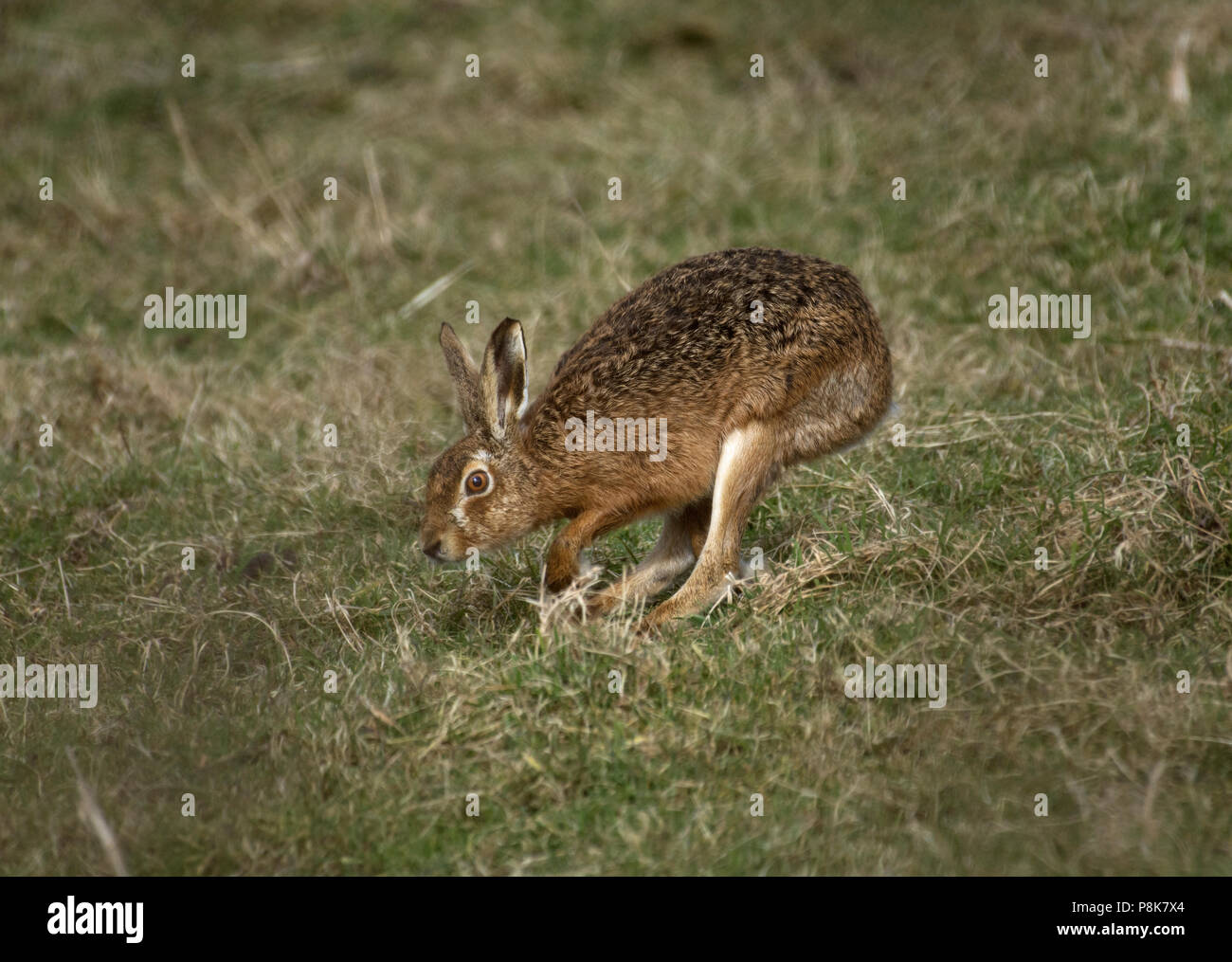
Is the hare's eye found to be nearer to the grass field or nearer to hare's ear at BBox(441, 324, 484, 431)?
hare's ear at BBox(441, 324, 484, 431)

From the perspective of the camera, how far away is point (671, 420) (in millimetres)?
6258

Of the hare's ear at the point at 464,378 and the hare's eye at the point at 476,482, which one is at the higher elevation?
the hare's ear at the point at 464,378

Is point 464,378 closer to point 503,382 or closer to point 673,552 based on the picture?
point 503,382

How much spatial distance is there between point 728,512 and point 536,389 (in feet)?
7.87

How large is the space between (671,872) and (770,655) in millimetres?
1191

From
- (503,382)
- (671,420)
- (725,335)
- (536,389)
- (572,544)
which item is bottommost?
(572,544)

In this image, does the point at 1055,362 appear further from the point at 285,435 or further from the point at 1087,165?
the point at 285,435

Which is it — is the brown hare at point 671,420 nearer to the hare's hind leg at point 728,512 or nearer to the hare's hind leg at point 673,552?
the hare's hind leg at point 728,512

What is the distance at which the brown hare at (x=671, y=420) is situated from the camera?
6211mm

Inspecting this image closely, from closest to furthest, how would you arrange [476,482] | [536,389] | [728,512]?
[728,512]
[476,482]
[536,389]

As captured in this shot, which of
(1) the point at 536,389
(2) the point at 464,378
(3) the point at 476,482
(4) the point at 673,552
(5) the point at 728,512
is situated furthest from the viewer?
(1) the point at 536,389

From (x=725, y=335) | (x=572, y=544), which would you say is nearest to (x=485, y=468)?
(x=572, y=544)

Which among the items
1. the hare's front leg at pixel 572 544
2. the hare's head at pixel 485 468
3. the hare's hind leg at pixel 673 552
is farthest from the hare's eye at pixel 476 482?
the hare's hind leg at pixel 673 552

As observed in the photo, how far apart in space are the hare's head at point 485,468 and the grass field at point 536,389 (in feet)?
1.10
